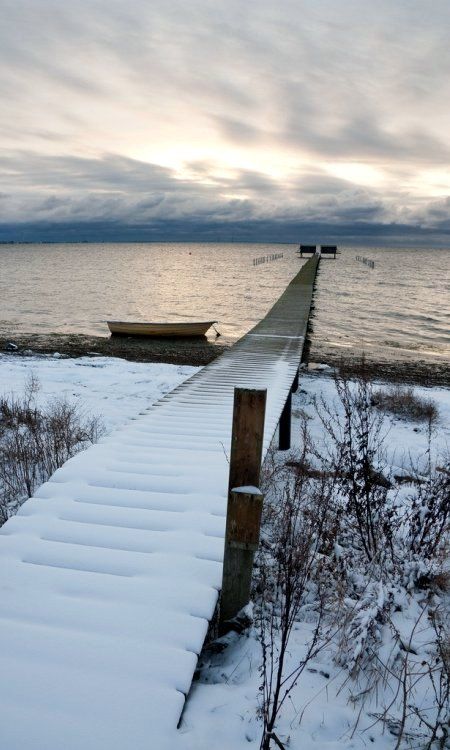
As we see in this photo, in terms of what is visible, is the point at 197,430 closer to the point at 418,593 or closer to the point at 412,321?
the point at 418,593

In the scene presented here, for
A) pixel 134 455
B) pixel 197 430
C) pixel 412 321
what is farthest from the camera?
pixel 412 321

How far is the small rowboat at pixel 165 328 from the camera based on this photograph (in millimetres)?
21453

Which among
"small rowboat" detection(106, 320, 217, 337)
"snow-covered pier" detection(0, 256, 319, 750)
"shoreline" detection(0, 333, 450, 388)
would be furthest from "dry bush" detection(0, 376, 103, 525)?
"small rowboat" detection(106, 320, 217, 337)

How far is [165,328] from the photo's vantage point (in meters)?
21.5

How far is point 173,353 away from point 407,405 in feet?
33.2

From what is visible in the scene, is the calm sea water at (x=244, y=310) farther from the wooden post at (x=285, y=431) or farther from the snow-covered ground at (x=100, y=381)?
the wooden post at (x=285, y=431)

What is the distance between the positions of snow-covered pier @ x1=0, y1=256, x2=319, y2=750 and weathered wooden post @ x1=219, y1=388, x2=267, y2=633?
0.64 ft

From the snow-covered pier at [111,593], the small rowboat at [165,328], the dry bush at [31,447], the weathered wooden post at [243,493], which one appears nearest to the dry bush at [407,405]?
the snow-covered pier at [111,593]

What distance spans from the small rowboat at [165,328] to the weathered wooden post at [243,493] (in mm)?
18651

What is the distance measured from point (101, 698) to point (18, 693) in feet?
1.33

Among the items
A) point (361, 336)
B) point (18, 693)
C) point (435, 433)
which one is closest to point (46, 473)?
point (18, 693)

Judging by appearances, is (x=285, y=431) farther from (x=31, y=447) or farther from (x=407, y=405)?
(x=31, y=447)

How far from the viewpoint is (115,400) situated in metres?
10.8

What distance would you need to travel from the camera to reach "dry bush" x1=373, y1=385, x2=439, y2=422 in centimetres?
1041
